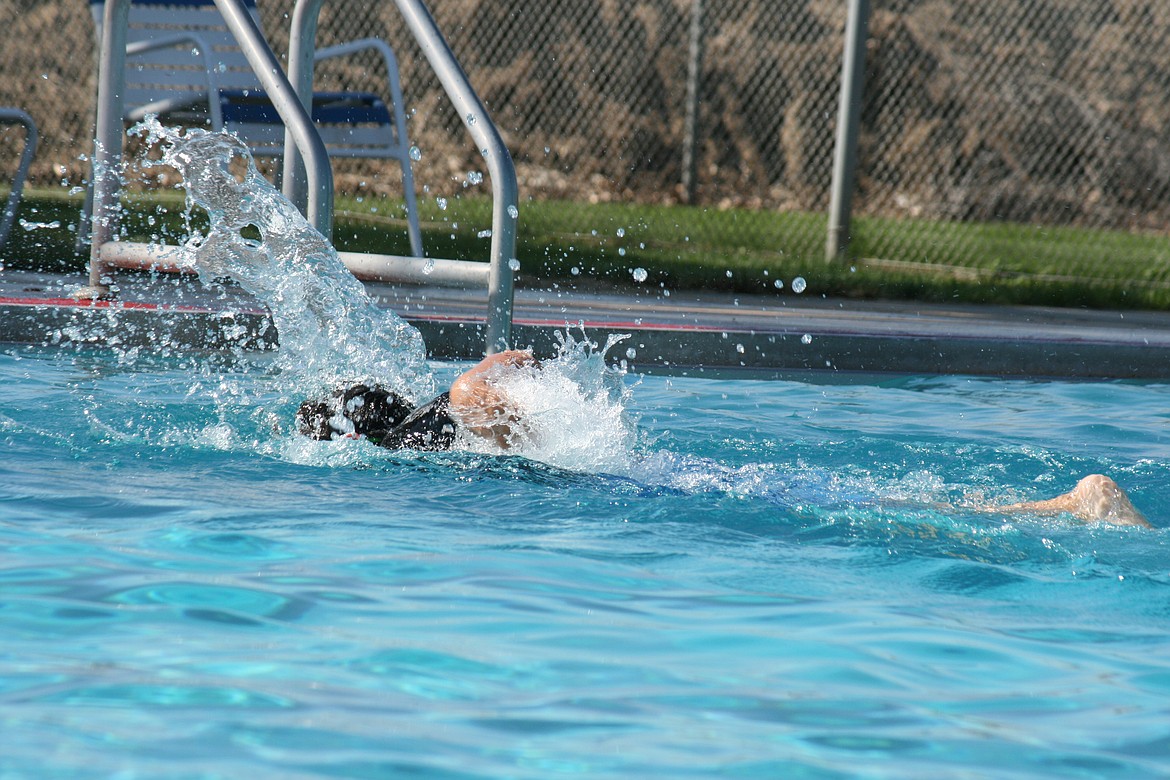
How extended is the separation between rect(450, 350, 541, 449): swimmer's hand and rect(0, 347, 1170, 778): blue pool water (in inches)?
4.3

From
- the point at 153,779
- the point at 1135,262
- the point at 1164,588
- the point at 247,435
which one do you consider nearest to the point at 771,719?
the point at 153,779

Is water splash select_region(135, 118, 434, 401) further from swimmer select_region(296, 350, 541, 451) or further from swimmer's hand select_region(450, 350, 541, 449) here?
swimmer's hand select_region(450, 350, 541, 449)

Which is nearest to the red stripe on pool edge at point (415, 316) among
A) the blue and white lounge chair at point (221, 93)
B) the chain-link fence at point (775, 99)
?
the blue and white lounge chair at point (221, 93)

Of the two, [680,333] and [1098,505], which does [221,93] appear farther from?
[1098,505]

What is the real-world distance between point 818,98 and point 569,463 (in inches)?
329

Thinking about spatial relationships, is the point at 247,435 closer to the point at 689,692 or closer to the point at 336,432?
the point at 336,432

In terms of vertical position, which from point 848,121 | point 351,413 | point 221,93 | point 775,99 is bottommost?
point 351,413

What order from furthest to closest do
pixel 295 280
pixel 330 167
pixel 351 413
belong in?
pixel 295 280 → pixel 330 167 → pixel 351 413

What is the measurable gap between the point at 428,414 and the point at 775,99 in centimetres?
859

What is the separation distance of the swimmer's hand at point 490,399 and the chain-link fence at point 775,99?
23.7ft

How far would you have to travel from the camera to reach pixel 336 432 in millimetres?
4062

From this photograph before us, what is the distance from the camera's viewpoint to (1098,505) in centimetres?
357

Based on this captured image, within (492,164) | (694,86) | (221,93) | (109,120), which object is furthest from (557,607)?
(694,86)

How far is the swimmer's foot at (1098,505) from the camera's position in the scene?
11.7 ft
